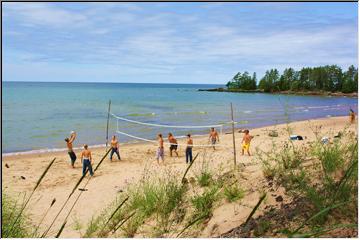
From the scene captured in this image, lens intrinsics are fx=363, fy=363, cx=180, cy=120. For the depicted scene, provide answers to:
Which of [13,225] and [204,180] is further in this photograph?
[204,180]

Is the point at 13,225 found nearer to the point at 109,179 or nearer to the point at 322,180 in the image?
the point at 322,180

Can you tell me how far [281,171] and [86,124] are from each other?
27979mm

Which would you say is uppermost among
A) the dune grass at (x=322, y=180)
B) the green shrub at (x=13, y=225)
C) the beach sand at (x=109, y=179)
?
the dune grass at (x=322, y=180)

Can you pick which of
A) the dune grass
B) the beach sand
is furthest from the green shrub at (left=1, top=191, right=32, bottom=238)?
the dune grass

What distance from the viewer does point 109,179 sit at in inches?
468

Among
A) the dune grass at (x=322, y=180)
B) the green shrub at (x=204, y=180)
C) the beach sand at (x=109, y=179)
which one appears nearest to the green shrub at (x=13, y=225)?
the beach sand at (x=109, y=179)

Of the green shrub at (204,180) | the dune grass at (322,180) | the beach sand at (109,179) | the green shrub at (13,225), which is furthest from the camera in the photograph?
the green shrub at (204,180)

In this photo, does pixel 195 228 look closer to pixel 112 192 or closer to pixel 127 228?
pixel 127 228

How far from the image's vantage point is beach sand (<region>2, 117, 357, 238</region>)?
4828 millimetres

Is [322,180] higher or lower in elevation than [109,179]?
higher

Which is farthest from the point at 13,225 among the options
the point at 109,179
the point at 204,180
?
the point at 109,179

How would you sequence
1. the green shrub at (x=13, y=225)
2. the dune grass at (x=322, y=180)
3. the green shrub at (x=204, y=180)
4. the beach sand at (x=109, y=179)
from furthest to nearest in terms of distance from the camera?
the green shrub at (x=204, y=180), the beach sand at (x=109, y=179), the dune grass at (x=322, y=180), the green shrub at (x=13, y=225)

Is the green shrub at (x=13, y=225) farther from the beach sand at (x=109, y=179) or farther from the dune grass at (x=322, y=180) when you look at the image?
the dune grass at (x=322, y=180)

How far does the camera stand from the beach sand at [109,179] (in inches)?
190
